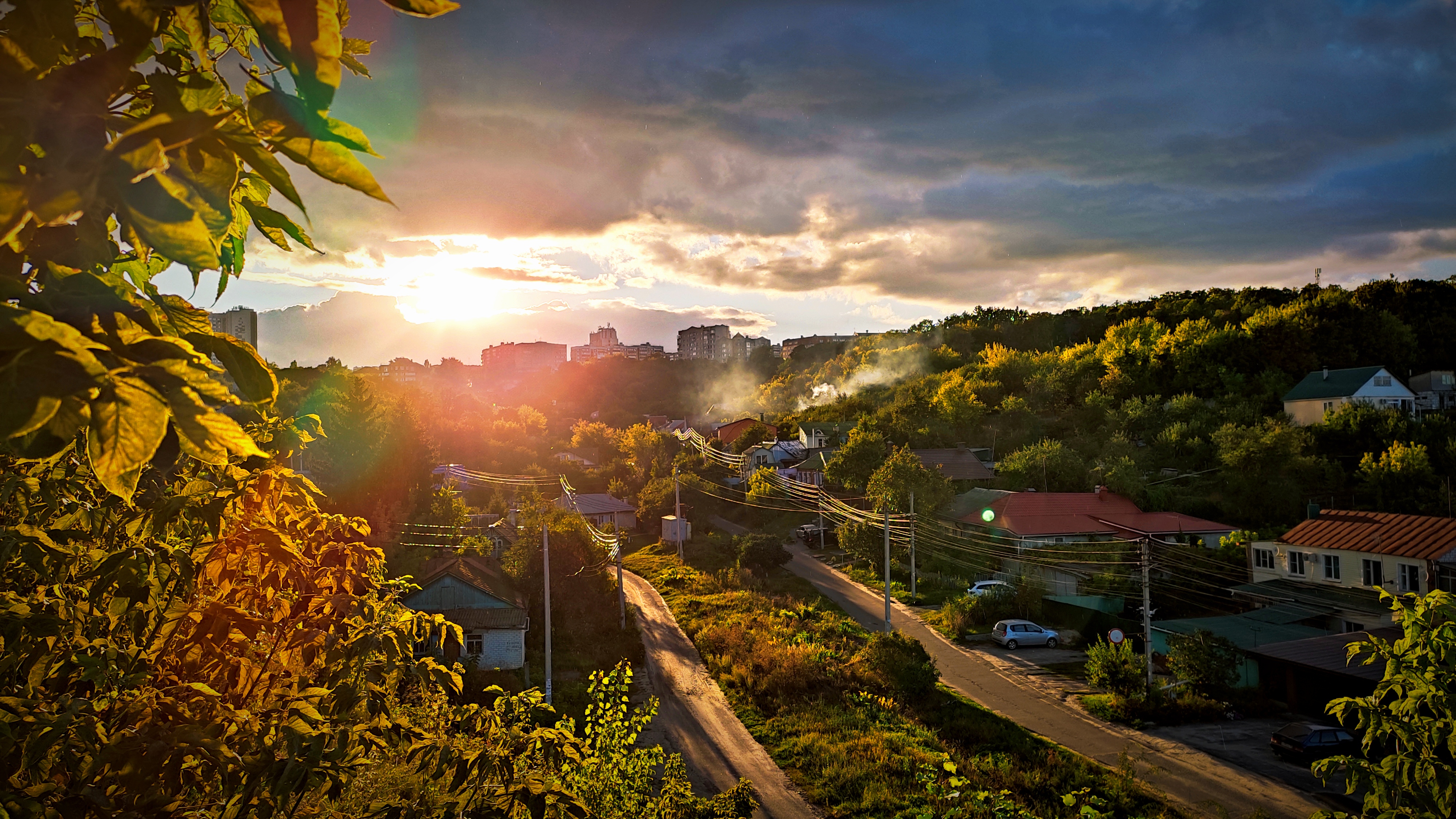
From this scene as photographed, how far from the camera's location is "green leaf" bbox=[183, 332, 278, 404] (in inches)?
40.5

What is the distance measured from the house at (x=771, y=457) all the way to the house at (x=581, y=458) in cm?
1316

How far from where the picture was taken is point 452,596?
23.9 meters

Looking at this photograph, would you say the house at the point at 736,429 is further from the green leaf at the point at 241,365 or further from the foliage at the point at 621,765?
the green leaf at the point at 241,365

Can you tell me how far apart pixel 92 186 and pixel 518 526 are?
31.9 meters

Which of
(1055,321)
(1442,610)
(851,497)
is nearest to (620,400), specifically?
(1055,321)

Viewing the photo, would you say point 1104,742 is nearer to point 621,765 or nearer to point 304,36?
point 621,765

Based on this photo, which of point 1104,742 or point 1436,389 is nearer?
point 1104,742

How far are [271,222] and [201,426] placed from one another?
24.8 inches

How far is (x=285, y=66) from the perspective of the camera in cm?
84

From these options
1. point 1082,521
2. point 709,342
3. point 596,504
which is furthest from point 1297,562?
point 709,342

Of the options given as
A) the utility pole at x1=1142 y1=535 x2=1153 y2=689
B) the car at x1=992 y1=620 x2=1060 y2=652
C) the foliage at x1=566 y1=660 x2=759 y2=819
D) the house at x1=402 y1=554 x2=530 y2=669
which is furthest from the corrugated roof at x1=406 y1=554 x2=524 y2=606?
the utility pole at x1=1142 y1=535 x2=1153 y2=689

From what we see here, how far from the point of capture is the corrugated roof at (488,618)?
897 inches

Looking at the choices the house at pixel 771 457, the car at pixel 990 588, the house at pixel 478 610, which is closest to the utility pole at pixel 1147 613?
the car at pixel 990 588

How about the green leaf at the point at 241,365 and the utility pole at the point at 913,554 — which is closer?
the green leaf at the point at 241,365
